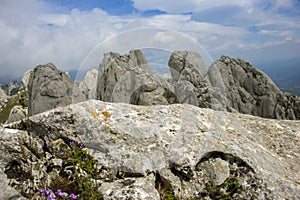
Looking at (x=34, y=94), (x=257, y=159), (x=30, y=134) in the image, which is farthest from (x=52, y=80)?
(x=257, y=159)

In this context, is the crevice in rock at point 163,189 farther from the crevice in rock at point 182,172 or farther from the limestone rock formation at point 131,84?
the limestone rock formation at point 131,84

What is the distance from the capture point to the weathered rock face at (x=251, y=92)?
42562 mm

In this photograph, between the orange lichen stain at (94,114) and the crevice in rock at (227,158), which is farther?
the orange lichen stain at (94,114)

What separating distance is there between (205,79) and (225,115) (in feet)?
87.3

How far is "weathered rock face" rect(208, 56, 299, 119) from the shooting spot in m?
42.6

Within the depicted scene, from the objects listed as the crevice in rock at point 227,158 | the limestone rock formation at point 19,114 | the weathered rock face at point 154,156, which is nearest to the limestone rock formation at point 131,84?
the limestone rock formation at point 19,114

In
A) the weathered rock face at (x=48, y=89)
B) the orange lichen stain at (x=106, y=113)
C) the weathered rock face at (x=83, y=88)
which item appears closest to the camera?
the orange lichen stain at (x=106, y=113)

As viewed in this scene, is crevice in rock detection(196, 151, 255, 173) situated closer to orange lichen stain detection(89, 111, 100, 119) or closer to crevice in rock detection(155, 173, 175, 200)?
crevice in rock detection(155, 173, 175, 200)

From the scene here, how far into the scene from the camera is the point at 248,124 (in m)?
8.14

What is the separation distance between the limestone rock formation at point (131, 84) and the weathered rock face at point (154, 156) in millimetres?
11778

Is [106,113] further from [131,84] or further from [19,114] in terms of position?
[19,114]

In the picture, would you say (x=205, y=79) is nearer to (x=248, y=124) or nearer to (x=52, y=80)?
(x=52, y=80)

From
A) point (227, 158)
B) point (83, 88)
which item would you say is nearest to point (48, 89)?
point (83, 88)

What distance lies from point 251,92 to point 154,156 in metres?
44.7
